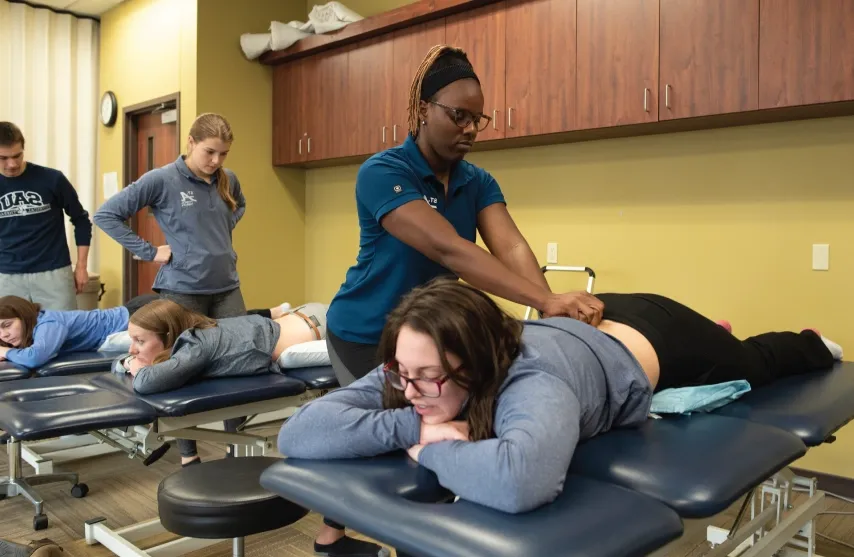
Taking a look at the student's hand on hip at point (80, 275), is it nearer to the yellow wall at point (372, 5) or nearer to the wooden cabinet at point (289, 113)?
the wooden cabinet at point (289, 113)

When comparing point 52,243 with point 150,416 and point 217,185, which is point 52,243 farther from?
point 150,416

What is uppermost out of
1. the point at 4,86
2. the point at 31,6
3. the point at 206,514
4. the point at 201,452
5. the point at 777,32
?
the point at 31,6

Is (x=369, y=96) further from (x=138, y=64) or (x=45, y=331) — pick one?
(x=45, y=331)

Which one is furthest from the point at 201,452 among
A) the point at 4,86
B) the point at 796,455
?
the point at 4,86

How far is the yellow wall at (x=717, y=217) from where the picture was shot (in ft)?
8.82

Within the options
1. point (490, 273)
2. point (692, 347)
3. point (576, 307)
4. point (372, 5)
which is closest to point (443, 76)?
point (490, 273)

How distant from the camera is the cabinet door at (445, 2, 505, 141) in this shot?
3301 millimetres

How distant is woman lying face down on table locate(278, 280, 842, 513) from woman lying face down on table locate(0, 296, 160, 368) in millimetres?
1894

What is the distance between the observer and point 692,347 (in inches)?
62.2

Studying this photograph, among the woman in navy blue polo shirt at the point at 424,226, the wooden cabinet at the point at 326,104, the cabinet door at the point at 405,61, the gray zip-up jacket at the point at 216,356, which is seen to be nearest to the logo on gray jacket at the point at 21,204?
the gray zip-up jacket at the point at 216,356

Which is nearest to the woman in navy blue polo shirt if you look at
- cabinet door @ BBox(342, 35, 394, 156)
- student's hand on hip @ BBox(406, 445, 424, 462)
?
student's hand on hip @ BBox(406, 445, 424, 462)

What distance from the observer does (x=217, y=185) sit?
2746 mm

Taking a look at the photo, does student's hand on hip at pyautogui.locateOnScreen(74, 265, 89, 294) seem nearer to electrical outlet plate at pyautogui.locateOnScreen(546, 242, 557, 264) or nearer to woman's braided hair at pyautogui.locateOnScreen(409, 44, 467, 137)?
electrical outlet plate at pyautogui.locateOnScreen(546, 242, 557, 264)

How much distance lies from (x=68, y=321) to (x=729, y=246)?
2690mm
